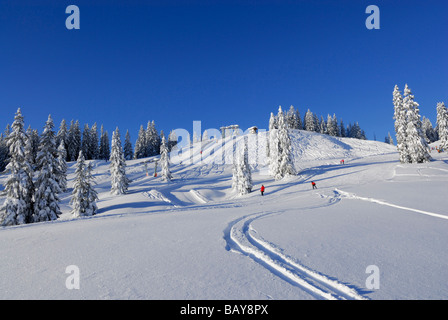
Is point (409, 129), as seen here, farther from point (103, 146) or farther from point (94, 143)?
point (103, 146)

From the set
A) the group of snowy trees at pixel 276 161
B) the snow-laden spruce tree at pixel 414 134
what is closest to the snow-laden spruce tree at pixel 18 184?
the group of snowy trees at pixel 276 161

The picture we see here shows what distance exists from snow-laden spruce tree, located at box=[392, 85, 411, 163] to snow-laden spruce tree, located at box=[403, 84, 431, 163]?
518 millimetres

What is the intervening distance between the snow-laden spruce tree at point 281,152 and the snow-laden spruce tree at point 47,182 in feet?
113

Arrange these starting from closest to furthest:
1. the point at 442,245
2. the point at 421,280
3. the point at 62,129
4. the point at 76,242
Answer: the point at 421,280
the point at 442,245
the point at 76,242
the point at 62,129

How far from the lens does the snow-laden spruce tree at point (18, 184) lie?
21.8 m

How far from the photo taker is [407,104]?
126 ft

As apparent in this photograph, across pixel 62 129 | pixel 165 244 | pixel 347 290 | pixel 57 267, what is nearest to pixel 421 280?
pixel 347 290

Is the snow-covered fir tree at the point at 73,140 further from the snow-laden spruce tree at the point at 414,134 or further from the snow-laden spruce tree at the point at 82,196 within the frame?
the snow-laden spruce tree at the point at 414,134

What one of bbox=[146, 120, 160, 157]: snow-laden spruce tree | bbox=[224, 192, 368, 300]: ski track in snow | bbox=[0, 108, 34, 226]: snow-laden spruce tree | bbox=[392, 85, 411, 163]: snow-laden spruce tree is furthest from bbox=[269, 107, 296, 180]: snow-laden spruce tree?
bbox=[146, 120, 160, 157]: snow-laden spruce tree

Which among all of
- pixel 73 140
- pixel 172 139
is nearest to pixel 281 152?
pixel 73 140

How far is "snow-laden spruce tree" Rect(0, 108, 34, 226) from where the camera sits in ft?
71.6

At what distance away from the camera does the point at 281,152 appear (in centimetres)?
4438

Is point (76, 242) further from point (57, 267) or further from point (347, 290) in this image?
point (347, 290)

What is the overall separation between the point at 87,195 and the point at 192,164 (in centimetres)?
3960
